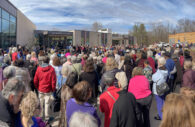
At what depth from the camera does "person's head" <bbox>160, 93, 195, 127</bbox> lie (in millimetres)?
1472

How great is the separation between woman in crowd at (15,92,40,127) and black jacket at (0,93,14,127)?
0.09 m

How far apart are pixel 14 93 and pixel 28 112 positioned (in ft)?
1.50

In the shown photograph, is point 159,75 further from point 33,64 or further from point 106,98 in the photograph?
point 33,64

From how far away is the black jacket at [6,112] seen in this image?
6.61 ft

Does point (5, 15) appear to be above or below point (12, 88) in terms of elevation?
above

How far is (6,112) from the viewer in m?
2.05

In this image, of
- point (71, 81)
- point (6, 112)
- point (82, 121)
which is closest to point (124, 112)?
point (82, 121)

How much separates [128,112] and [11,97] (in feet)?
5.81

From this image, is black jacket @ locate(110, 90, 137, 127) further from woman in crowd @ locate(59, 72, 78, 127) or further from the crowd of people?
woman in crowd @ locate(59, 72, 78, 127)

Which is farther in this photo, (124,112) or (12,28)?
(12,28)

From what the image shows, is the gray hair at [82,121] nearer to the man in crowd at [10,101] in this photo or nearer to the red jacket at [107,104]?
the man in crowd at [10,101]

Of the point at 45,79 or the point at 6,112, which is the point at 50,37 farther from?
the point at 6,112

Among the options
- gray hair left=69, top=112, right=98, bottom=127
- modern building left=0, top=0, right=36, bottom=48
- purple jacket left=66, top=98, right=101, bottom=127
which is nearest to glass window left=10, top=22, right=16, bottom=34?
modern building left=0, top=0, right=36, bottom=48

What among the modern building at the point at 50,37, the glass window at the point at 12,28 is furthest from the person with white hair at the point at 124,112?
the modern building at the point at 50,37
